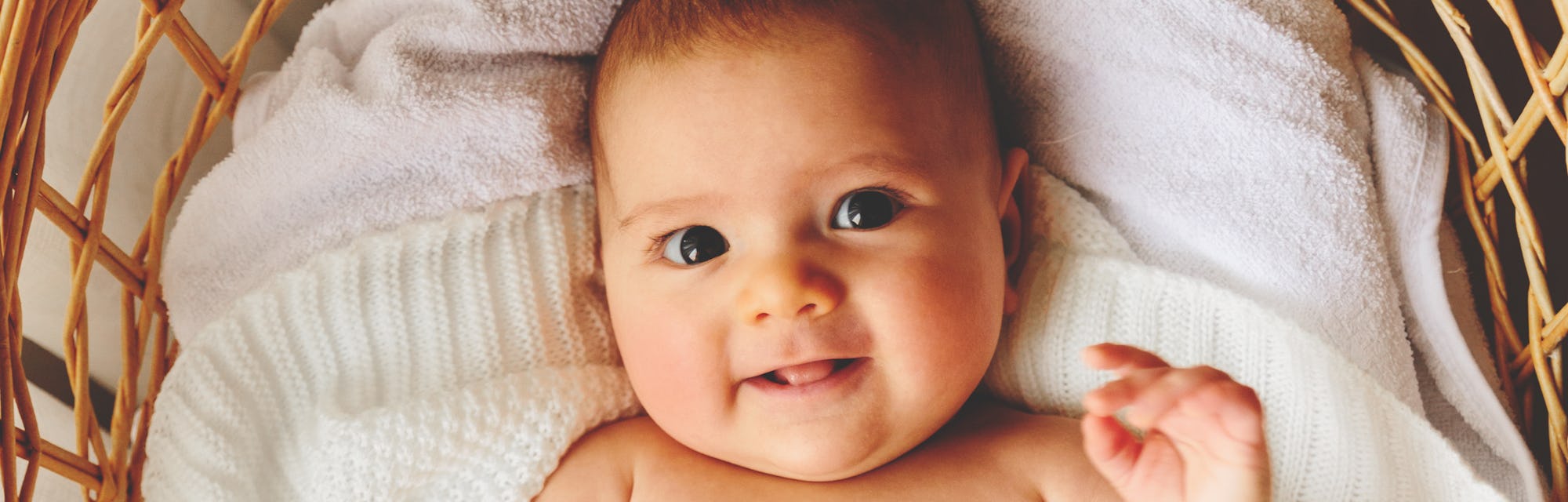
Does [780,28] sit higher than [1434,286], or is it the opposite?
[780,28]

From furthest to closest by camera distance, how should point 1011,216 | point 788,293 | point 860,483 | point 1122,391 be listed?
point 1011,216 < point 860,483 < point 788,293 < point 1122,391

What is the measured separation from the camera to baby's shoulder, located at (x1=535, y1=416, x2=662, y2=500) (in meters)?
0.98

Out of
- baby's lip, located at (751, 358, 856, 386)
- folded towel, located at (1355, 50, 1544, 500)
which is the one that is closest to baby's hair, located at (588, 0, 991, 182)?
baby's lip, located at (751, 358, 856, 386)

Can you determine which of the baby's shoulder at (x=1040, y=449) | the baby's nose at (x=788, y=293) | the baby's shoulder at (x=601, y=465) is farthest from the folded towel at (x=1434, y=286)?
the baby's shoulder at (x=601, y=465)

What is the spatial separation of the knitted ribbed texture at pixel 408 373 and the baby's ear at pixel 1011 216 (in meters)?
0.36

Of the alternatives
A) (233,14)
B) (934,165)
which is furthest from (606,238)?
(233,14)

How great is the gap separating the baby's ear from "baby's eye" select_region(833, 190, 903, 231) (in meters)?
0.15

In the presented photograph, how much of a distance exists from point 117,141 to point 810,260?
714 mm

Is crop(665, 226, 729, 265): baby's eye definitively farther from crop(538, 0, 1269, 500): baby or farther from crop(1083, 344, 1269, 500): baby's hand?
crop(1083, 344, 1269, 500): baby's hand

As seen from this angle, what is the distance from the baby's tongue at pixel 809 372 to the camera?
2.91 ft

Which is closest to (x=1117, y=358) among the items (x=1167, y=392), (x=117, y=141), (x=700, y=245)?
(x=1167, y=392)

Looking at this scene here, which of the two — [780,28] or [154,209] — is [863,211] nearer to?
[780,28]

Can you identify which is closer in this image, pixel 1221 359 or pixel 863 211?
pixel 863 211

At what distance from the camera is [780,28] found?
35.6 inches
